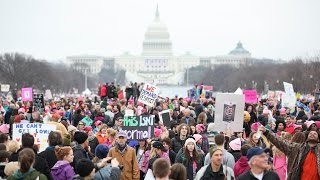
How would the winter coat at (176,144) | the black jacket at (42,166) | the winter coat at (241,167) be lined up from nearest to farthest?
1. the black jacket at (42,166)
2. the winter coat at (241,167)
3. the winter coat at (176,144)

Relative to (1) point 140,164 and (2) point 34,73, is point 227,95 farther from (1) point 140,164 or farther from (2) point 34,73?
(2) point 34,73

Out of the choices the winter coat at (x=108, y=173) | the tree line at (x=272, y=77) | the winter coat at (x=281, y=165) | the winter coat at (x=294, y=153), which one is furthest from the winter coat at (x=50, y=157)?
the tree line at (x=272, y=77)

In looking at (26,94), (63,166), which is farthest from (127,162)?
(26,94)

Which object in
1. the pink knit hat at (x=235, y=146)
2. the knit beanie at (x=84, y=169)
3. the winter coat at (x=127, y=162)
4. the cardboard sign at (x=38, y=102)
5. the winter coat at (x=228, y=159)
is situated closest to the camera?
the knit beanie at (x=84, y=169)

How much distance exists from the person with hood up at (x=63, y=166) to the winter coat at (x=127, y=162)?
90 centimetres

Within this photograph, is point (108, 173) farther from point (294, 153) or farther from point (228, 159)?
point (294, 153)

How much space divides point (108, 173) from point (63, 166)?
688 millimetres

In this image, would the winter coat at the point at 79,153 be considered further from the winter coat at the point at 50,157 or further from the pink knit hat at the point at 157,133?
the pink knit hat at the point at 157,133

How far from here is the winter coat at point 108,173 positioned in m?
9.90

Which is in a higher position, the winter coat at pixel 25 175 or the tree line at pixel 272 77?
the winter coat at pixel 25 175

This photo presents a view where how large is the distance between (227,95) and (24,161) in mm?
4851

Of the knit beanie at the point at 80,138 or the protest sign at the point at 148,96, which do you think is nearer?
the knit beanie at the point at 80,138

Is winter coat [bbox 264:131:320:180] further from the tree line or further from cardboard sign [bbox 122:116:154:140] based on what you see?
the tree line

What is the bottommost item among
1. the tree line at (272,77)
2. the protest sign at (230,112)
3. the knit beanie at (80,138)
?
the tree line at (272,77)
